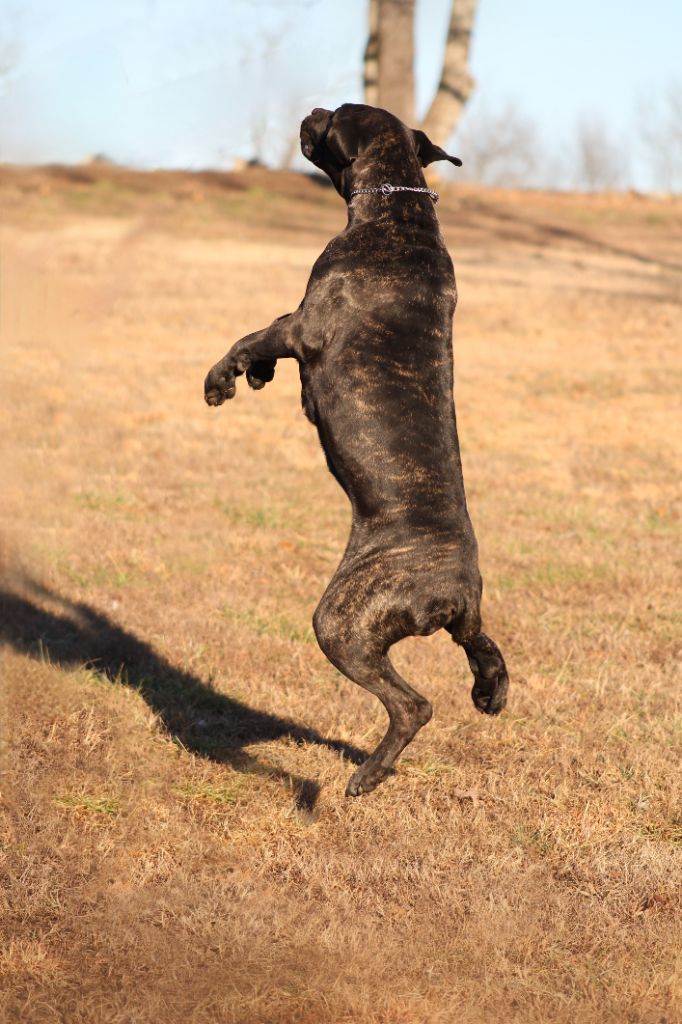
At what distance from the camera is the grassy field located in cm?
425

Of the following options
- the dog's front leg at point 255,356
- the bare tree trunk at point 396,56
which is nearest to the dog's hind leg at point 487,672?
the dog's front leg at point 255,356

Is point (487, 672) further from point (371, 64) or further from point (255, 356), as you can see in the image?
point (371, 64)

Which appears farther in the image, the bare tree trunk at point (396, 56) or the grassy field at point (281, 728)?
the bare tree trunk at point (396, 56)

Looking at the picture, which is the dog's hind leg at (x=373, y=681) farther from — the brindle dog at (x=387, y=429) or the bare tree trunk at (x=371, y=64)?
the bare tree trunk at (x=371, y=64)

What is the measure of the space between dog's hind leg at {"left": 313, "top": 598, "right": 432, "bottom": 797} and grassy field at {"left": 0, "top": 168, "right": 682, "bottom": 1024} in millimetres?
492

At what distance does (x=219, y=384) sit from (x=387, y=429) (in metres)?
0.79

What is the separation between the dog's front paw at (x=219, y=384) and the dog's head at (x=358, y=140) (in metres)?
0.84

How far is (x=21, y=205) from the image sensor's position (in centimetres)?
806

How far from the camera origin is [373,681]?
4590mm

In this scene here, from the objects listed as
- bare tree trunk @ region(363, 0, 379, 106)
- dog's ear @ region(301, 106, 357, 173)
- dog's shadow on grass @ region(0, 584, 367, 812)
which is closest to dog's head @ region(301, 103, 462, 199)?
dog's ear @ region(301, 106, 357, 173)

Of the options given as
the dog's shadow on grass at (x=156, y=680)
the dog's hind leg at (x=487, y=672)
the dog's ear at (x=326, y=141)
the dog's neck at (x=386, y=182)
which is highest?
the dog's ear at (x=326, y=141)

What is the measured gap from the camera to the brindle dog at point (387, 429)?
4559mm

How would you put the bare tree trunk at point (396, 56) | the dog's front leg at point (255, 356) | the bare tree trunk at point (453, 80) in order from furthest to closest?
the bare tree trunk at point (453, 80)
the bare tree trunk at point (396, 56)
the dog's front leg at point (255, 356)

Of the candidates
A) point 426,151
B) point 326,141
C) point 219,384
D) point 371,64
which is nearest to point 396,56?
point 371,64
